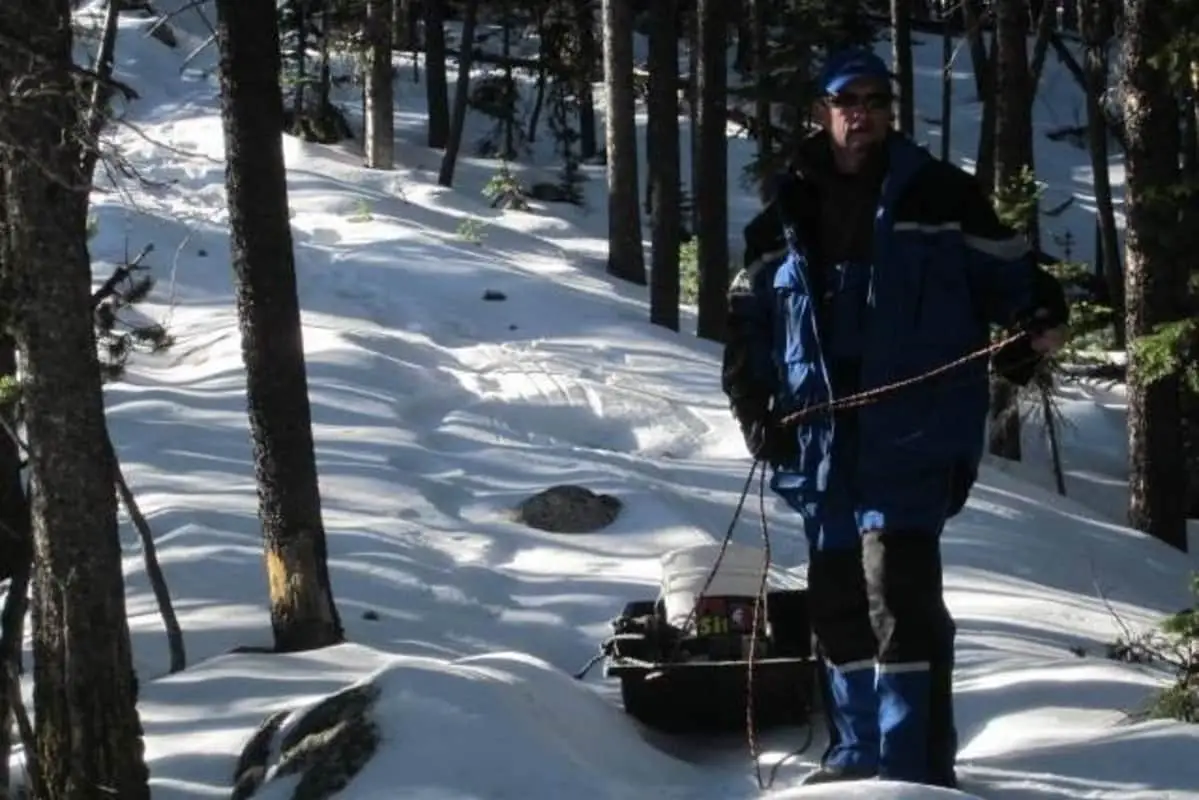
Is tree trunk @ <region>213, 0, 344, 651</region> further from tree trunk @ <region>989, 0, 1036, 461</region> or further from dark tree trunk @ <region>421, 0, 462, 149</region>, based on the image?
dark tree trunk @ <region>421, 0, 462, 149</region>

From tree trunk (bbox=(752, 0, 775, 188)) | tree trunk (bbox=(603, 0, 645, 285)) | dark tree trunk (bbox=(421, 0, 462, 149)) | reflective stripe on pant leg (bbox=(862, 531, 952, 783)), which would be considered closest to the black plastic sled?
reflective stripe on pant leg (bbox=(862, 531, 952, 783))

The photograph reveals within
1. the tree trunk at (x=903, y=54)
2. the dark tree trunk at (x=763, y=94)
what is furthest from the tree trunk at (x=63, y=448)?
the tree trunk at (x=903, y=54)

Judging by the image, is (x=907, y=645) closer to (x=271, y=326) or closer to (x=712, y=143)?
(x=271, y=326)

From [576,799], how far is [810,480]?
1.15m

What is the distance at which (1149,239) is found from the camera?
43.1 feet

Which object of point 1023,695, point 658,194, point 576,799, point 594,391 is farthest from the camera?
point 658,194

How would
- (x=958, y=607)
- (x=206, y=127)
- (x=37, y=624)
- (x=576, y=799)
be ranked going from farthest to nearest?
(x=206, y=127)
(x=958, y=607)
(x=37, y=624)
(x=576, y=799)

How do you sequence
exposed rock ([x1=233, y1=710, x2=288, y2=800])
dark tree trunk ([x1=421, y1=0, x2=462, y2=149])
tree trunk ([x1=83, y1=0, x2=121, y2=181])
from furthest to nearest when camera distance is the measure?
1. dark tree trunk ([x1=421, y1=0, x2=462, y2=149])
2. exposed rock ([x1=233, y1=710, x2=288, y2=800])
3. tree trunk ([x1=83, y1=0, x2=121, y2=181])

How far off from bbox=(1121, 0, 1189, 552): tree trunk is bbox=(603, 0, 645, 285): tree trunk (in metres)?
10.8

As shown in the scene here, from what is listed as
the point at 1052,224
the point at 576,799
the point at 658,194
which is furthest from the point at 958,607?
the point at 1052,224

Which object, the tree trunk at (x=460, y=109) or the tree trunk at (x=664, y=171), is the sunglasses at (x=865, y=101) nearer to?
the tree trunk at (x=664, y=171)

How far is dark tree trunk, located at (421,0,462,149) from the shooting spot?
35.0 m

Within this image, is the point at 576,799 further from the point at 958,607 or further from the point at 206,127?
the point at 206,127

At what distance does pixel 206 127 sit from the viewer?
3278cm
